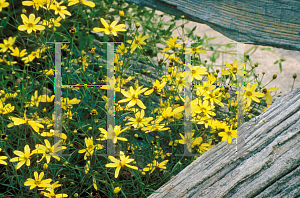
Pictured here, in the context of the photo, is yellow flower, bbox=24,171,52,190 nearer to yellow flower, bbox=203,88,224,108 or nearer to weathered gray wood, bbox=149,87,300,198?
weathered gray wood, bbox=149,87,300,198

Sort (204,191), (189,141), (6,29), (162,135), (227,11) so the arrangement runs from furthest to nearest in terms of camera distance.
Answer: (6,29)
(227,11)
(162,135)
(189,141)
(204,191)

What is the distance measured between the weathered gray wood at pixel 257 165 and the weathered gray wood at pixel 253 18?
48 centimetres

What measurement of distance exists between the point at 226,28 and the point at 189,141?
2.03ft

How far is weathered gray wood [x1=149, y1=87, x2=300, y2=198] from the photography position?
733 mm

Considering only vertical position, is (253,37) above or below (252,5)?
below

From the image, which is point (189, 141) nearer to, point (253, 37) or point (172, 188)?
point (172, 188)

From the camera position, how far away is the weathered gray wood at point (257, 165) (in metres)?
0.73

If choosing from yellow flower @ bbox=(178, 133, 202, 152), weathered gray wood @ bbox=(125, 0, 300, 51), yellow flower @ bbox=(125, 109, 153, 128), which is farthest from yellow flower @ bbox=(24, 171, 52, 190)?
weathered gray wood @ bbox=(125, 0, 300, 51)

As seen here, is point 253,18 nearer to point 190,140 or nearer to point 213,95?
point 213,95

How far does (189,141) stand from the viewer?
1118 mm

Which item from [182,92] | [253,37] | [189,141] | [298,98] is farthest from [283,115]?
[253,37]

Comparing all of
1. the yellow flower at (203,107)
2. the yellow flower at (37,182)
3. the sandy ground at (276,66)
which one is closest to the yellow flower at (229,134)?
the yellow flower at (203,107)

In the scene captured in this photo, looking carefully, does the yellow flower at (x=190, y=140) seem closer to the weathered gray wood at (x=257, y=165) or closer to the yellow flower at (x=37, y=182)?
the weathered gray wood at (x=257, y=165)

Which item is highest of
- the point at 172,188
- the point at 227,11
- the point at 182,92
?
the point at 227,11
